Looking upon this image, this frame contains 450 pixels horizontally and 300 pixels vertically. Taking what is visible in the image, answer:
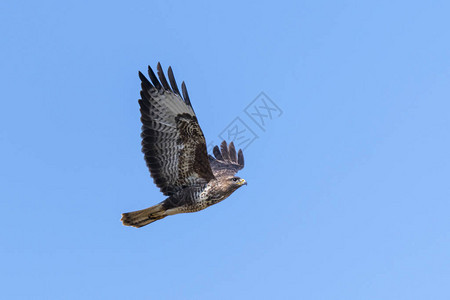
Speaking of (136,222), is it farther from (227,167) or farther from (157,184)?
(227,167)

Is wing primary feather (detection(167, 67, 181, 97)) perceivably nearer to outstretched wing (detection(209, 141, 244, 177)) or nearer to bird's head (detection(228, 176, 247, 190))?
bird's head (detection(228, 176, 247, 190))

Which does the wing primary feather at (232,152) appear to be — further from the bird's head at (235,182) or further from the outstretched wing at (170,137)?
the outstretched wing at (170,137)

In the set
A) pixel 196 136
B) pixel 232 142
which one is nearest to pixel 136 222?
pixel 196 136

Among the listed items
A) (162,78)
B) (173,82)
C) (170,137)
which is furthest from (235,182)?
(162,78)

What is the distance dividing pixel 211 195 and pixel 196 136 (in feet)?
3.71

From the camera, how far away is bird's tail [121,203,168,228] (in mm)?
14758

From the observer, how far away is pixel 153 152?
14.6 metres

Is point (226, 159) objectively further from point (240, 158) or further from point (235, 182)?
point (235, 182)

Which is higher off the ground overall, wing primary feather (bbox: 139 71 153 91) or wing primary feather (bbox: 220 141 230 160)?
wing primary feather (bbox: 220 141 230 160)

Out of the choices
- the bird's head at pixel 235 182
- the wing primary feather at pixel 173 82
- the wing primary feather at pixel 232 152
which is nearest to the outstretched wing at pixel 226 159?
the wing primary feather at pixel 232 152

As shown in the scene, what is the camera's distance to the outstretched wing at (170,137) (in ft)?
46.8

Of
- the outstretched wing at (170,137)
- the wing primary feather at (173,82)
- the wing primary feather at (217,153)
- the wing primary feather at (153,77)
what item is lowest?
the outstretched wing at (170,137)

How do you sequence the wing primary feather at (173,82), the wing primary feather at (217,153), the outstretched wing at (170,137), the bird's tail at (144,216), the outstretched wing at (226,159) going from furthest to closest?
the wing primary feather at (217,153) → the outstretched wing at (226,159) → the bird's tail at (144,216) → the outstretched wing at (170,137) → the wing primary feather at (173,82)

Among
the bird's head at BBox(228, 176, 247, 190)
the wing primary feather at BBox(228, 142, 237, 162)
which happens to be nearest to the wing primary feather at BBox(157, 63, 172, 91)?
the bird's head at BBox(228, 176, 247, 190)
